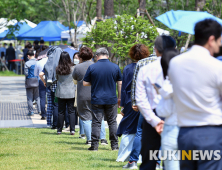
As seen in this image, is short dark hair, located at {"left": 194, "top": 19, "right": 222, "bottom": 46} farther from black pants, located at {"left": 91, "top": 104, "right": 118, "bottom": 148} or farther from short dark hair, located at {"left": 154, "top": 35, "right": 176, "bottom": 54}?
black pants, located at {"left": 91, "top": 104, "right": 118, "bottom": 148}

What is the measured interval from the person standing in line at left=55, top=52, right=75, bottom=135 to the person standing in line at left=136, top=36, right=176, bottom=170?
16.2 feet

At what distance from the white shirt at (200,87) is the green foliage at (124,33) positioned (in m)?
9.78

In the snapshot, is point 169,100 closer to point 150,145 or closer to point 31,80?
point 150,145

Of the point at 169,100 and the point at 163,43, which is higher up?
the point at 163,43

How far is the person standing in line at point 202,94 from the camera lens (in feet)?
10.2

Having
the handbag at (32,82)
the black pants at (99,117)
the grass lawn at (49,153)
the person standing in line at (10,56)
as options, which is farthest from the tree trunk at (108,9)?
the person standing in line at (10,56)

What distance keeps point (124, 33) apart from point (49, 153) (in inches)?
264

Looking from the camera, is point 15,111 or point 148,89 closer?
point 148,89

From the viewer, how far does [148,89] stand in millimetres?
4398

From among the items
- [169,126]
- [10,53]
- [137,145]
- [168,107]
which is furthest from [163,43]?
[10,53]

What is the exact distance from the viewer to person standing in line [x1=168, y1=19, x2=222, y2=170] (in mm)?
3094

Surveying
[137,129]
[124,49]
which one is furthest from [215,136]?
[124,49]

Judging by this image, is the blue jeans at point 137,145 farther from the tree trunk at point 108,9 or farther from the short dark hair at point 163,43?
the tree trunk at point 108,9

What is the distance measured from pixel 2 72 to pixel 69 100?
2261 centimetres
